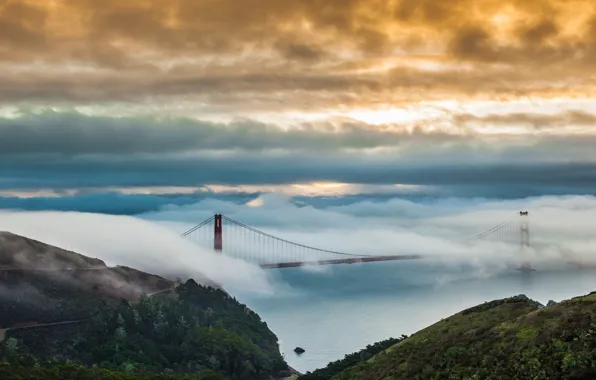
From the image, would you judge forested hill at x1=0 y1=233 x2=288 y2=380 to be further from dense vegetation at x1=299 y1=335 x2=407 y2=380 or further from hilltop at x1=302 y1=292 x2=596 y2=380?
hilltop at x1=302 y1=292 x2=596 y2=380

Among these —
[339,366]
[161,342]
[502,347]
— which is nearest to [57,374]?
[339,366]

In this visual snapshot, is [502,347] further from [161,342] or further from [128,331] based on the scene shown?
[128,331]

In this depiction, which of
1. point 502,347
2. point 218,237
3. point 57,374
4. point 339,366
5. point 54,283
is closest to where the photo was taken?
point 502,347

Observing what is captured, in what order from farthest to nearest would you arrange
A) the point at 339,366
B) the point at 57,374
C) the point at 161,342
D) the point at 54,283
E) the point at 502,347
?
1. the point at 54,283
2. the point at 161,342
3. the point at 339,366
4. the point at 57,374
5. the point at 502,347

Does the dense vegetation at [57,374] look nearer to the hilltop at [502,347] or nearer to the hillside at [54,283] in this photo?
the hilltop at [502,347]

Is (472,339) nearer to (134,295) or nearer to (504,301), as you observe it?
(504,301)

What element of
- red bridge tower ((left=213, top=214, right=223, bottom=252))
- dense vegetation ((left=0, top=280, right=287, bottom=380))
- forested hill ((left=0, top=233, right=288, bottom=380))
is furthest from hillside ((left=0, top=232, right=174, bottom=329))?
red bridge tower ((left=213, top=214, right=223, bottom=252))

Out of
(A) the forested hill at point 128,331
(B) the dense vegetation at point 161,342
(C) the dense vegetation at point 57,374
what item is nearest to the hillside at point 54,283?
(A) the forested hill at point 128,331
